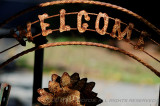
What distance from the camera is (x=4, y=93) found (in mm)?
2137

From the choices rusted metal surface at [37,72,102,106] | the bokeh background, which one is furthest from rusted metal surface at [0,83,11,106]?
the bokeh background

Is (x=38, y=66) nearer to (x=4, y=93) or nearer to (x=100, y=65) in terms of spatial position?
(x=4, y=93)

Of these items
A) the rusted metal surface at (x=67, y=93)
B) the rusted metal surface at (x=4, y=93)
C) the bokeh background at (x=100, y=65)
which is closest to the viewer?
the rusted metal surface at (x=4, y=93)

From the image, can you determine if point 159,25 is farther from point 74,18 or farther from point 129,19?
point 74,18

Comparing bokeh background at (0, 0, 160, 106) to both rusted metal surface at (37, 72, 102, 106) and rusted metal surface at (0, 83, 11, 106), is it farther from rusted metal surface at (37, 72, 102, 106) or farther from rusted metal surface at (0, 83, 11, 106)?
rusted metal surface at (0, 83, 11, 106)

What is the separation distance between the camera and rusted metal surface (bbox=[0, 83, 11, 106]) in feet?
6.81

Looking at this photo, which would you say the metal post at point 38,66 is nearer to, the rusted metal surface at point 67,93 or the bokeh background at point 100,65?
the bokeh background at point 100,65

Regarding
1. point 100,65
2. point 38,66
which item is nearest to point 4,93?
point 38,66

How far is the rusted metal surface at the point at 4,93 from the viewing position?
2075 mm

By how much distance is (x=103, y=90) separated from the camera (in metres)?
2.64

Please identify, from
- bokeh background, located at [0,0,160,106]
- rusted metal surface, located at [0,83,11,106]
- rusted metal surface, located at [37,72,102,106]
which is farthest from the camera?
bokeh background, located at [0,0,160,106]

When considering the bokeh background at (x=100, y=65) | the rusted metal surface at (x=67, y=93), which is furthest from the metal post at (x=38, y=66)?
the rusted metal surface at (x=67, y=93)

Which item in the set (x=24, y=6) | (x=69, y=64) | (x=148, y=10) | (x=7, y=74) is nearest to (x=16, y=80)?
(x=7, y=74)

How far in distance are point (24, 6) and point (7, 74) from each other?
2.65 ft
